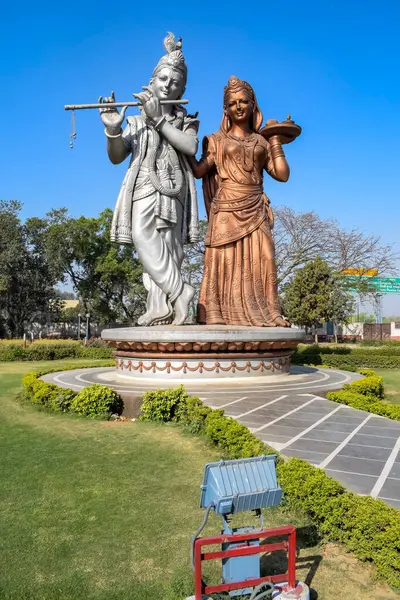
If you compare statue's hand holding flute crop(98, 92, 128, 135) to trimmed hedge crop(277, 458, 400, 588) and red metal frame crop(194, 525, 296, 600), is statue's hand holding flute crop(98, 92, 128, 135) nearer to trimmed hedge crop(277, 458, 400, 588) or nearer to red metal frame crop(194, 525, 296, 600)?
trimmed hedge crop(277, 458, 400, 588)

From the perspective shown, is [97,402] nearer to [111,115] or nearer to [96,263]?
[111,115]

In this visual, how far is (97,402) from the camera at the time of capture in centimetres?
662

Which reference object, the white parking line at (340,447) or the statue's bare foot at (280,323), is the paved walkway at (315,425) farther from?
the statue's bare foot at (280,323)

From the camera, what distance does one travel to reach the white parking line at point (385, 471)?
348 centimetres

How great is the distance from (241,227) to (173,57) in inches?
133

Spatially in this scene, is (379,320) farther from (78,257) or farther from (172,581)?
(172,581)

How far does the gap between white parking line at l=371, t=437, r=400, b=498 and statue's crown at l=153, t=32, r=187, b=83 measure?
7.57m

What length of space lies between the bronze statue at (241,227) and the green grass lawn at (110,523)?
4.52 metres

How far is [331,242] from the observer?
27984 mm

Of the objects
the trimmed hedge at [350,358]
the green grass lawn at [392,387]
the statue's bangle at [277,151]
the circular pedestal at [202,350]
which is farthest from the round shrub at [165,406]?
the trimmed hedge at [350,358]

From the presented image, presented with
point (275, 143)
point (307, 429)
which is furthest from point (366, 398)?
point (275, 143)

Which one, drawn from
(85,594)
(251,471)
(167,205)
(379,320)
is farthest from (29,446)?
(379,320)

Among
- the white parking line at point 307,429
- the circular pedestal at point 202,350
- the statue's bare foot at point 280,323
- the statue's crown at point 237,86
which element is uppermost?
the statue's crown at point 237,86

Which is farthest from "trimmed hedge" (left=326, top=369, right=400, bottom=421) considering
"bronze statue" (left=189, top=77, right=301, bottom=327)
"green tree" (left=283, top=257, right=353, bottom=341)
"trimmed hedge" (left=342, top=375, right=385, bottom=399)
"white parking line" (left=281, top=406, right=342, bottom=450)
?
"green tree" (left=283, top=257, right=353, bottom=341)
